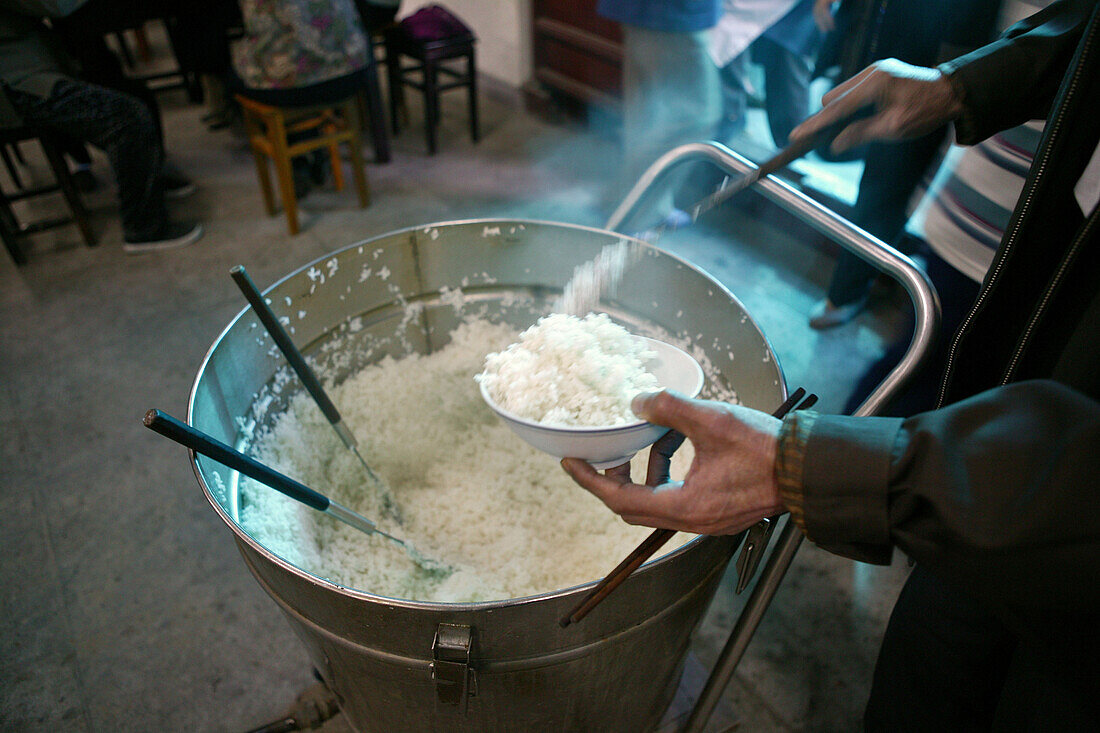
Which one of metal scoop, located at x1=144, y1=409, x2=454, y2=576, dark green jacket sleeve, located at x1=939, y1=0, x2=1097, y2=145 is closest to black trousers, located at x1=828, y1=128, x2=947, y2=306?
dark green jacket sleeve, located at x1=939, y1=0, x2=1097, y2=145

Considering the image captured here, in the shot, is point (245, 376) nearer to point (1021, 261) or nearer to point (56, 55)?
point (1021, 261)

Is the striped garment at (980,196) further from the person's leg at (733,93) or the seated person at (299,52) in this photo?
the seated person at (299,52)

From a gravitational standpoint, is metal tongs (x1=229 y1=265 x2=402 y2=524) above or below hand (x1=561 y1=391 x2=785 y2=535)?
below

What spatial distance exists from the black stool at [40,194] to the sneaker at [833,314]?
3.26m

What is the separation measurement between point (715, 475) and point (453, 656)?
394 mm

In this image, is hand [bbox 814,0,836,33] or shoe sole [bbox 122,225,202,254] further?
shoe sole [bbox 122,225,202,254]

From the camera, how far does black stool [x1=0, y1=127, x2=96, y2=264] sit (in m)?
2.68

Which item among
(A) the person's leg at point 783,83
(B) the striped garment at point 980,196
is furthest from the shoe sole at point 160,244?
(B) the striped garment at point 980,196

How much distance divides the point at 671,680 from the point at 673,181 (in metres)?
2.41

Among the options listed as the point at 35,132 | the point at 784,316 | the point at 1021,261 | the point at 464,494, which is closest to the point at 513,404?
the point at 464,494

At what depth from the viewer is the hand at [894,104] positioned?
1.00m

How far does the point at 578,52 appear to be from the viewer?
12.4ft

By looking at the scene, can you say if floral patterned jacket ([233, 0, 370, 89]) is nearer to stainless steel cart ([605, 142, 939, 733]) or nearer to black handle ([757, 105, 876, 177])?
stainless steel cart ([605, 142, 939, 733])

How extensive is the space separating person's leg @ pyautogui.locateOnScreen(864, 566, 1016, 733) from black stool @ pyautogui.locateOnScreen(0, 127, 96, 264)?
3.43m
